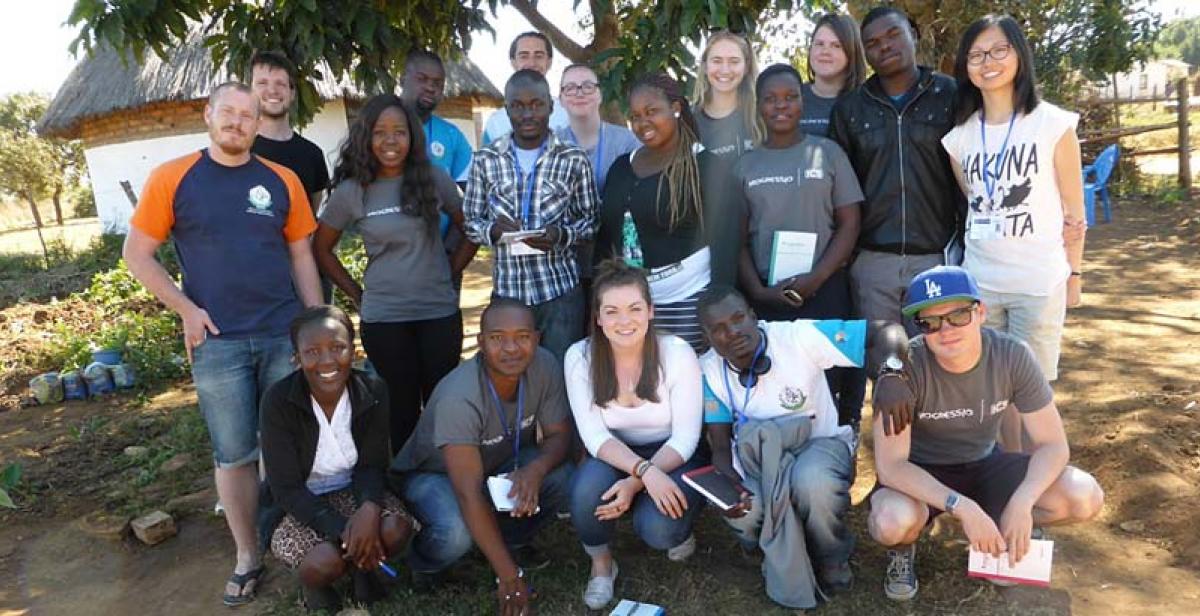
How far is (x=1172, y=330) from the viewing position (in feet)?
18.1

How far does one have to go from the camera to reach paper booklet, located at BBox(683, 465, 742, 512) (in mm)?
2705

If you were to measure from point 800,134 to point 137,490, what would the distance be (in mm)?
3658

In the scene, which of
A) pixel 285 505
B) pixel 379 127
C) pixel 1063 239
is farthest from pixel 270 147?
pixel 1063 239

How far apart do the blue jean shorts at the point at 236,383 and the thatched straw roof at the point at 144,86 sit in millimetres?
9722

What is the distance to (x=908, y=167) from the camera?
3.11 metres

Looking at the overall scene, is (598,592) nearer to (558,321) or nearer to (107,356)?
(558,321)

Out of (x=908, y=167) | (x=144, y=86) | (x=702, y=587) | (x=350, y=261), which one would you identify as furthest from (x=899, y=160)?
(x=144, y=86)

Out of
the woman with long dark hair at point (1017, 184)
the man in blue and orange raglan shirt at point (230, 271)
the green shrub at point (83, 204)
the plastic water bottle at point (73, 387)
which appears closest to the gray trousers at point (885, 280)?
the woman with long dark hair at point (1017, 184)

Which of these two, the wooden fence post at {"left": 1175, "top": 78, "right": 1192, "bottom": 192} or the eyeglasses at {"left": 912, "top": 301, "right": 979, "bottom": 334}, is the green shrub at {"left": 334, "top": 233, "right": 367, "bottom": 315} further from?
the wooden fence post at {"left": 1175, "top": 78, "right": 1192, "bottom": 192}

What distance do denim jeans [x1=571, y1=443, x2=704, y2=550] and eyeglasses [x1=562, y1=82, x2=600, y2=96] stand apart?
5.40 ft

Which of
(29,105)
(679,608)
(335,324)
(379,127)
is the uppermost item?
(29,105)

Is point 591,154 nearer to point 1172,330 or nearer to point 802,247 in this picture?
point 802,247

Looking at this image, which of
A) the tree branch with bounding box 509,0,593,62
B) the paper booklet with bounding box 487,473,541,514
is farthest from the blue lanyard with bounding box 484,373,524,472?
the tree branch with bounding box 509,0,593,62

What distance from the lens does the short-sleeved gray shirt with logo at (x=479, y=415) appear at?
2879 millimetres
